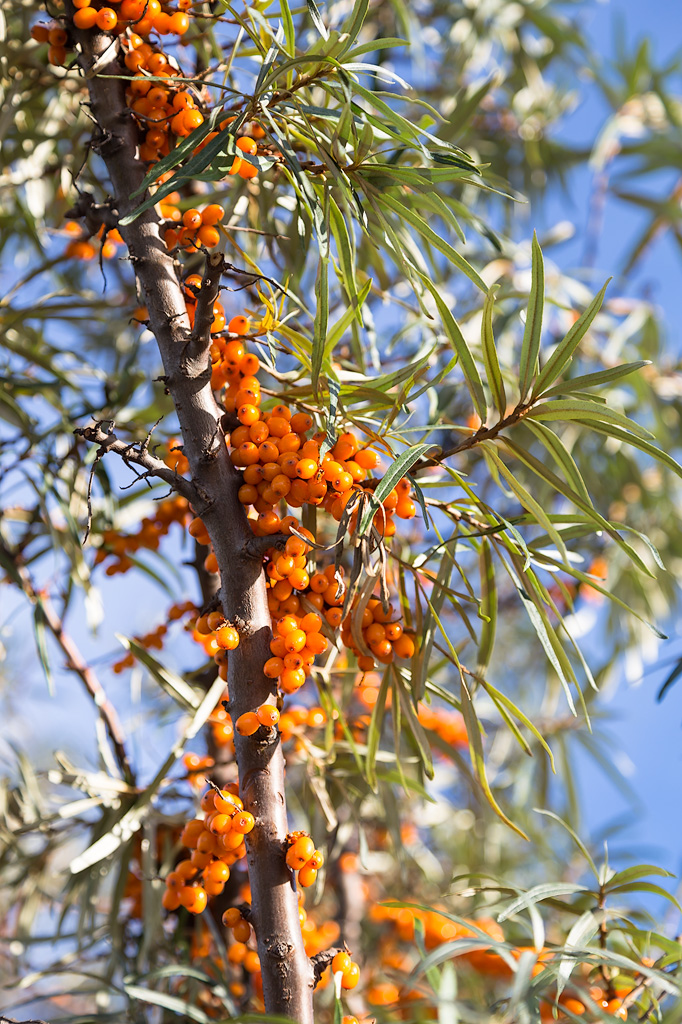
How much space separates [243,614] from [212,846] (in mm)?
168

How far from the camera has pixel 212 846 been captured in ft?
1.91

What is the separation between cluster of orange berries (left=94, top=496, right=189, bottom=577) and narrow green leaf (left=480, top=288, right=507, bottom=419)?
406mm

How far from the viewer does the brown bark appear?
0.56m

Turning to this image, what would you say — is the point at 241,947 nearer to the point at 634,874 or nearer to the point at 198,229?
the point at 634,874

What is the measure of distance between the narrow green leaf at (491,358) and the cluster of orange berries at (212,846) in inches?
13.5

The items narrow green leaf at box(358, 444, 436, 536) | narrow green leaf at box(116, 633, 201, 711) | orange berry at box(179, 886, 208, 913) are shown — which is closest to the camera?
narrow green leaf at box(358, 444, 436, 536)

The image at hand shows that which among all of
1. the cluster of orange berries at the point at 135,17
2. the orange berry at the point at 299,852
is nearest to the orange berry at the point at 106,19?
the cluster of orange berries at the point at 135,17

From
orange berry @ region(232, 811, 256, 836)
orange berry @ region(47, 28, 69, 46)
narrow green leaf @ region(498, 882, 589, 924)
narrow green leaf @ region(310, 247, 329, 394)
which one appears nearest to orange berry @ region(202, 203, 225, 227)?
narrow green leaf @ region(310, 247, 329, 394)

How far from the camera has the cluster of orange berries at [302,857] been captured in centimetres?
56

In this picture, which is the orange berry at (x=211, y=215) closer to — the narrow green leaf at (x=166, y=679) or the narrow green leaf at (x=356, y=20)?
the narrow green leaf at (x=356, y=20)

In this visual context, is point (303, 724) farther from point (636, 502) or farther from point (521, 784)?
point (636, 502)

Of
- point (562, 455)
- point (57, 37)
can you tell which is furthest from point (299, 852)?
point (57, 37)

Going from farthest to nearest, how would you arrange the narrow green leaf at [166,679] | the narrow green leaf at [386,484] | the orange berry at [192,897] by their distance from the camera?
the narrow green leaf at [166,679], the orange berry at [192,897], the narrow green leaf at [386,484]

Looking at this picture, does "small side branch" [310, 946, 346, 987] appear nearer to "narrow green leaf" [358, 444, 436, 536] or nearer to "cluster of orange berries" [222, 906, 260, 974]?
"cluster of orange berries" [222, 906, 260, 974]
